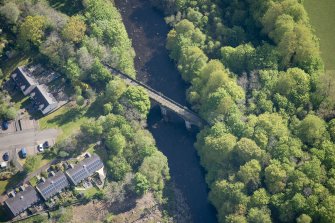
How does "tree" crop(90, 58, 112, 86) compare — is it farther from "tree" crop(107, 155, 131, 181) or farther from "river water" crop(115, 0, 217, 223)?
"tree" crop(107, 155, 131, 181)

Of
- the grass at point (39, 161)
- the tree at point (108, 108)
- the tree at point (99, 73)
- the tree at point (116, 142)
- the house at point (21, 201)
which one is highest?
the tree at point (99, 73)

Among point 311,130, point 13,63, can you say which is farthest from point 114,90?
point 311,130

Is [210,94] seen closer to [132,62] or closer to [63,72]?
[132,62]

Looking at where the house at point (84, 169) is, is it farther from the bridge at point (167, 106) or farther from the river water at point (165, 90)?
the bridge at point (167, 106)

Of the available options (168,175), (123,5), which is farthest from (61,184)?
(123,5)

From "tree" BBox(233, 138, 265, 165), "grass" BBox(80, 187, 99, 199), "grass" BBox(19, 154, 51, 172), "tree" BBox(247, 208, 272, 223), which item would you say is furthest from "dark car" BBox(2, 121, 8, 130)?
"tree" BBox(247, 208, 272, 223)

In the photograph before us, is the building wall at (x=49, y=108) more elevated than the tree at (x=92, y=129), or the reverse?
the tree at (x=92, y=129)

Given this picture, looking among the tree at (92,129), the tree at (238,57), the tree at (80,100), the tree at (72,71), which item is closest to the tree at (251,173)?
the tree at (238,57)
